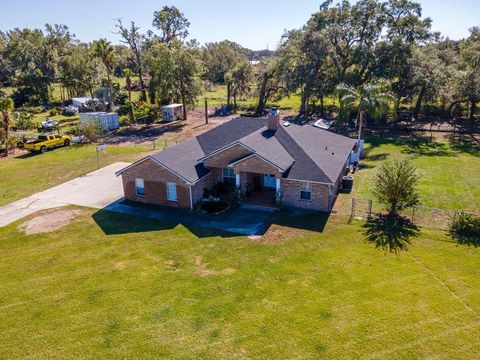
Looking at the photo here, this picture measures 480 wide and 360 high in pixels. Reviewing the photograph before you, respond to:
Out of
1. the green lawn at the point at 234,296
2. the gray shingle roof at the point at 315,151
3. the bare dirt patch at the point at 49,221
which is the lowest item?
the green lawn at the point at 234,296

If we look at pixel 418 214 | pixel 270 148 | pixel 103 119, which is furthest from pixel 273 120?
pixel 103 119

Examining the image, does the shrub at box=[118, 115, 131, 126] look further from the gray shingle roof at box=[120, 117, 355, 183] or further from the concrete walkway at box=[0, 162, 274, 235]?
the gray shingle roof at box=[120, 117, 355, 183]

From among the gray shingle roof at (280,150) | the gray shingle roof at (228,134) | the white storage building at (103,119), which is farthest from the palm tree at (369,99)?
the white storage building at (103,119)


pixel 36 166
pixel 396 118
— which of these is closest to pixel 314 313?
pixel 36 166

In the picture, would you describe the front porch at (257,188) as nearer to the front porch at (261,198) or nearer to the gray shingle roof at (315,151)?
the front porch at (261,198)

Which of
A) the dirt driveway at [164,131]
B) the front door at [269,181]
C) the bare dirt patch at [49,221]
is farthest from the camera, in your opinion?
the dirt driveway at [164,131]

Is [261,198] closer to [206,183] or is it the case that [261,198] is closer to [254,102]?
[206,183]

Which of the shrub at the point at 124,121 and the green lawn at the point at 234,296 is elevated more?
the shrub at the point at 124,121

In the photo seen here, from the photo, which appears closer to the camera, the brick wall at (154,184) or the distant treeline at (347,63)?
the brick wall at (154,184)
